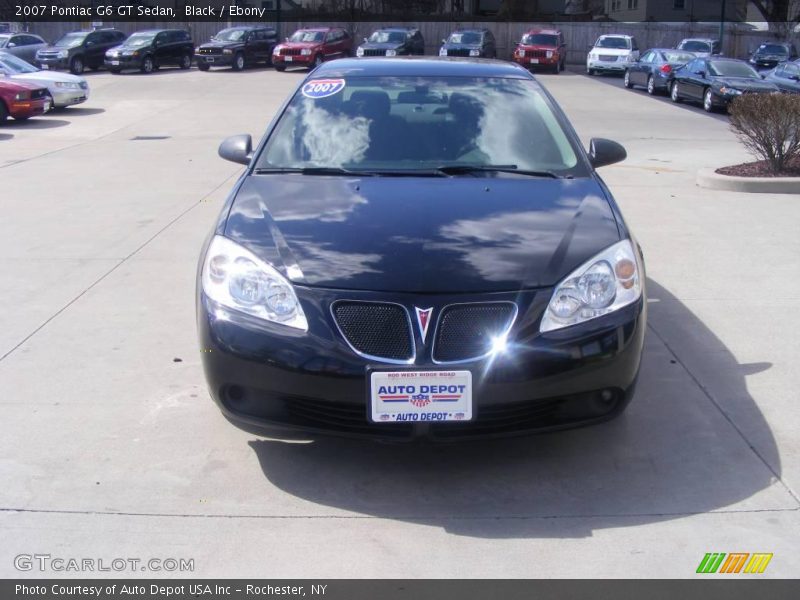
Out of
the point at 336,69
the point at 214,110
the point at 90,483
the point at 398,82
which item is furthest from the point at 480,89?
the point at 214,110

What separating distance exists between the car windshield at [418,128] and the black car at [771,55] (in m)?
32.8

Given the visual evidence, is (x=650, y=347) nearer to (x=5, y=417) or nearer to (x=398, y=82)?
(x=398, y=82)

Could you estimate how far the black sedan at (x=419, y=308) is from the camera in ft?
12.8

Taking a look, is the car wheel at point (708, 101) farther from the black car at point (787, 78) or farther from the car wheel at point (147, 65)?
the car wheel at point (147, 65)

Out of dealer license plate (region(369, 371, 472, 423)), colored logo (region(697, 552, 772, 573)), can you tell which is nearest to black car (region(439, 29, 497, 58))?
dealer license plate (region(369, 371, 472, 423))

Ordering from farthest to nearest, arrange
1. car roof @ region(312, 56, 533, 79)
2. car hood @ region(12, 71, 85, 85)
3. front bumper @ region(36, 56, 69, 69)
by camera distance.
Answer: front bumper @ region(36, 56, 69, 69)
car hood @ region(12, 71, 85, 85)
car roof @ region(312, 56, 533, 79)

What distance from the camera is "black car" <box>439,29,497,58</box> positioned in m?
36.2

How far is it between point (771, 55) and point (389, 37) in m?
14.2

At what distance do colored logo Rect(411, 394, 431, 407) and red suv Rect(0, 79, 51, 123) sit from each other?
56.8ft

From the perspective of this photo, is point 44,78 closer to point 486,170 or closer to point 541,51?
point 486,170

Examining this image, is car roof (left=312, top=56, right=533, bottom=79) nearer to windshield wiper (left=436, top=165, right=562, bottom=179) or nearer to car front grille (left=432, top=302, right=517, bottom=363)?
windshield wiper (left=436, top=165, right=562, bottom=179)

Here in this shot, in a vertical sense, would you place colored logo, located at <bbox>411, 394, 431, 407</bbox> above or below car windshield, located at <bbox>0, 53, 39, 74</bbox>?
above

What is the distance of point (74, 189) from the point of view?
11.3 meters

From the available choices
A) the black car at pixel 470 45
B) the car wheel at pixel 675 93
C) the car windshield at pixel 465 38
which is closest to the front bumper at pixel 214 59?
the black car at pixel 470 45
